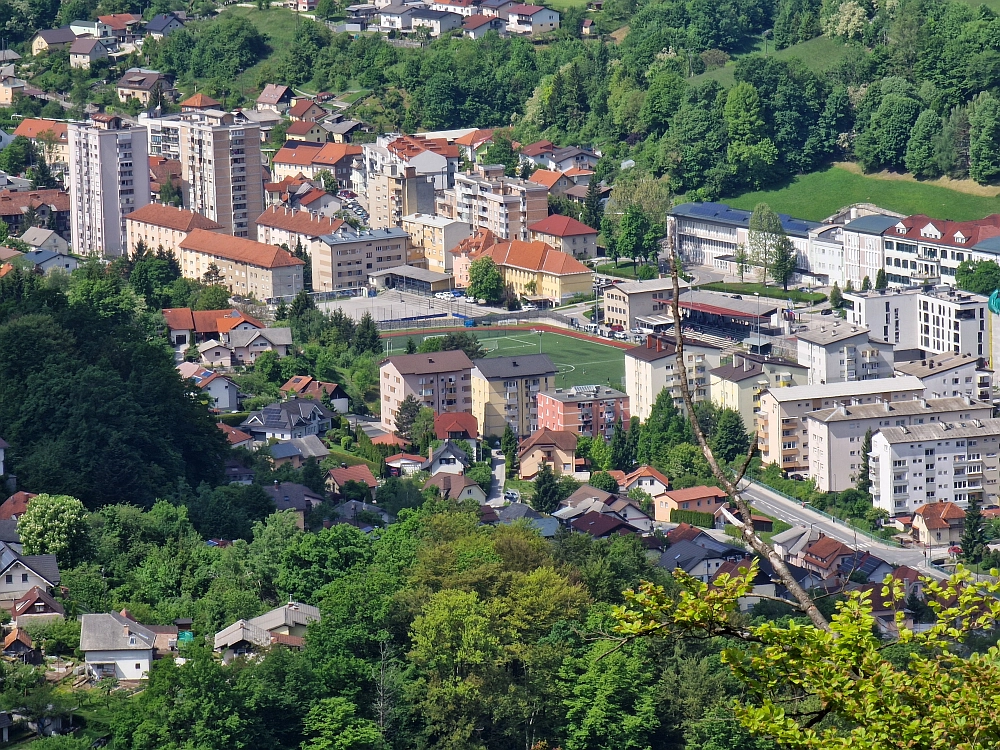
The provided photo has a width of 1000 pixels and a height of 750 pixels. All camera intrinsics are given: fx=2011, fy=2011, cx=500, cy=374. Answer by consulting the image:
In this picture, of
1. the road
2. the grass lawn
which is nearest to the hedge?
the road

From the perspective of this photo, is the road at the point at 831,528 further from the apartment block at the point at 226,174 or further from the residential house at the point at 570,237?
the apartment block at the point at 226,174

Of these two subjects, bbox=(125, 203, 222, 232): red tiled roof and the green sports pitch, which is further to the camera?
bbox=(125, 203, 222, 232): red tiled roof

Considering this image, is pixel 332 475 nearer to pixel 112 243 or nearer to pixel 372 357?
pixel 372 357

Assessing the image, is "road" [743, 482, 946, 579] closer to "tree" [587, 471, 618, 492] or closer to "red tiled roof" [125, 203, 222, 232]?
"tree" [587, 471, 618, 492]

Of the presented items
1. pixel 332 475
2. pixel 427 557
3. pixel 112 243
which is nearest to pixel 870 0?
pixel 112 243

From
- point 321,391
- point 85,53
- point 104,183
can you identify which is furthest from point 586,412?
point 85,53

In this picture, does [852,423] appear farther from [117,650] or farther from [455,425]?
[117,650]
